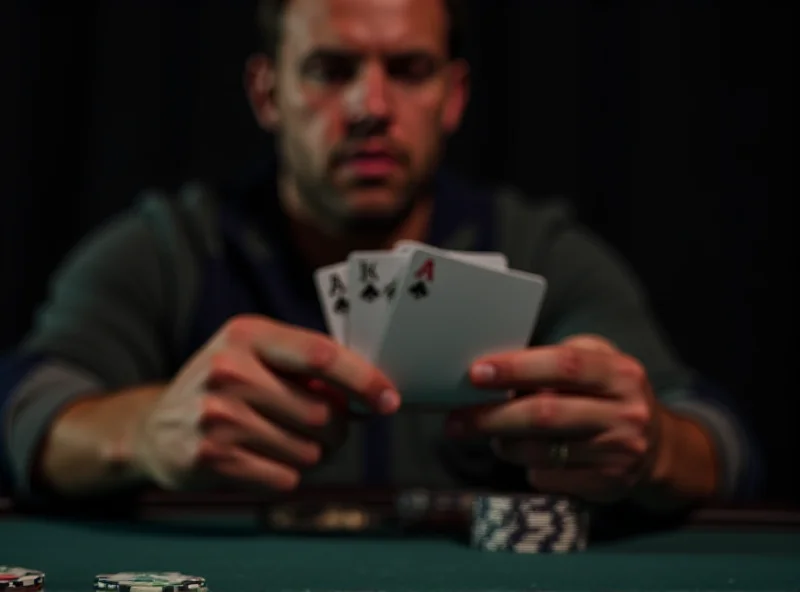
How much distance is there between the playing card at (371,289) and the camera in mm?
1633

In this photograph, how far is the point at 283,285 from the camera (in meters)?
2.55

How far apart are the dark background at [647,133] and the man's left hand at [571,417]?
2145 mm

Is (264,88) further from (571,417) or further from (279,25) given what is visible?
(571,417)

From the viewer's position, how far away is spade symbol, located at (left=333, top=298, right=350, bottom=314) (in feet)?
5.63

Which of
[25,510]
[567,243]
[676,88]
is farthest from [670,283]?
[25,510]

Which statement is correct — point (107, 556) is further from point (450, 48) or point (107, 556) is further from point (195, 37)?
point (195, 37)

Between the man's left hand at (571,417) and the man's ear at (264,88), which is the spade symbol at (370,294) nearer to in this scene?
the man's left hand at (571,417)

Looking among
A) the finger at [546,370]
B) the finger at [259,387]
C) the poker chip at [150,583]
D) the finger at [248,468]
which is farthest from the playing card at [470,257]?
the poker chip at [150,583]

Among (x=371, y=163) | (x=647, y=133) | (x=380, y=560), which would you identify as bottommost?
(x=380, y=560)

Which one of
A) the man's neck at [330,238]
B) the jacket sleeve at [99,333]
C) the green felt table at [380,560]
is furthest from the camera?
the man's neck at [330,238]

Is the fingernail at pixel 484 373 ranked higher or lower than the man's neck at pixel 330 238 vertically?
lower

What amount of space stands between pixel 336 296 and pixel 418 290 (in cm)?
17

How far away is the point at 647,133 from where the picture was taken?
12.5 feet

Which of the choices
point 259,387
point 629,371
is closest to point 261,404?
point 259,387
